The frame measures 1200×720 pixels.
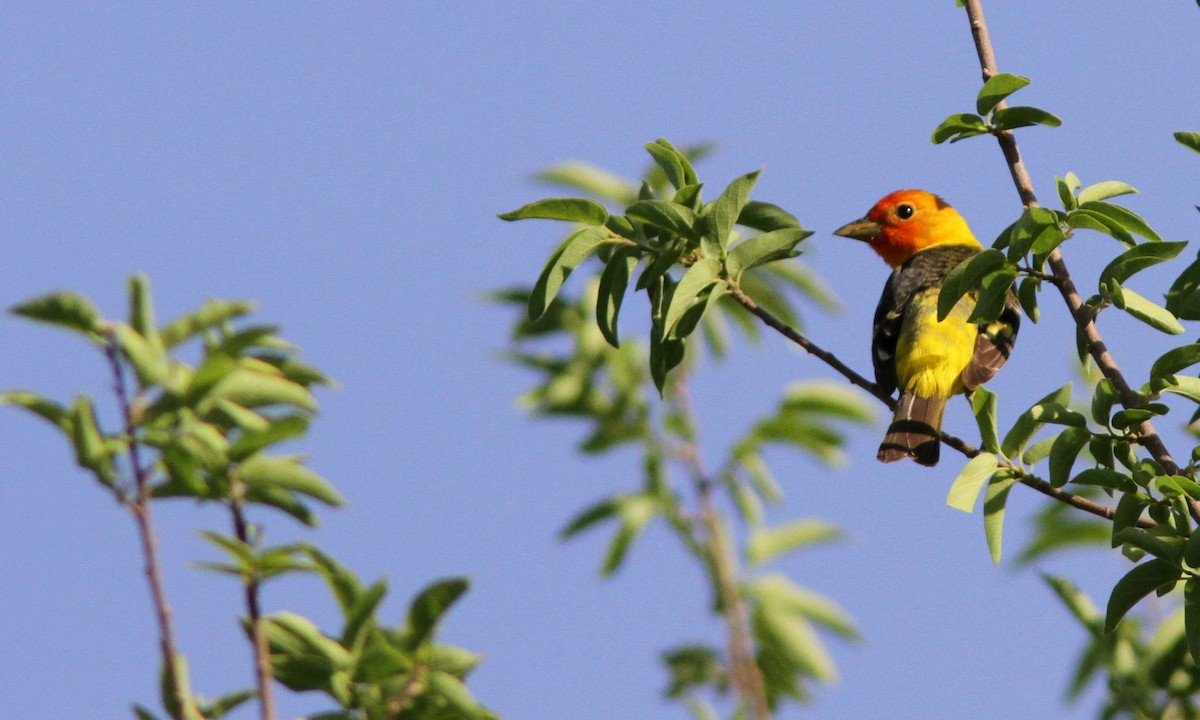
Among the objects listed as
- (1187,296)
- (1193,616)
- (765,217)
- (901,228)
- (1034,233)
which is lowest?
(1193,616)

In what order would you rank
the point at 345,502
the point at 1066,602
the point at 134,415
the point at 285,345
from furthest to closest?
the point at 1066,602 → the point at 285,345 → the point at 345,502 → the point at 134,415

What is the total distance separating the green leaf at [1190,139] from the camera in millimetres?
2734

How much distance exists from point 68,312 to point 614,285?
1307 mm

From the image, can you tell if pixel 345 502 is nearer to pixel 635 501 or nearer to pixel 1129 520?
pixel 1129 520

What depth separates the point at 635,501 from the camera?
602 cm

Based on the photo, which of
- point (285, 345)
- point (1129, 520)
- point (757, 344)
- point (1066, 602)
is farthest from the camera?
point (757, 344)

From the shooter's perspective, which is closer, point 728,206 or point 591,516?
point 728,206

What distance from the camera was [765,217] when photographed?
11.5 feet

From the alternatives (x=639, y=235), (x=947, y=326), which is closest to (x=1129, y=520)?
(x=639, y=235)

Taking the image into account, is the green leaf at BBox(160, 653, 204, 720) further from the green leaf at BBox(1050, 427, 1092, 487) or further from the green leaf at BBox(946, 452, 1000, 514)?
the green leaf at BBox(1050, 427, 1092, 487)

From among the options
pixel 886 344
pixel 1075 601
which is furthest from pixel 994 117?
pixel 886 344

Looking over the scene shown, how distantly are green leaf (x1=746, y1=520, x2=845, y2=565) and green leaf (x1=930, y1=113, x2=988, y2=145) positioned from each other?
2.92 m

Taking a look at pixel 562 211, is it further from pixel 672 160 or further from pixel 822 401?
pixel 822 401

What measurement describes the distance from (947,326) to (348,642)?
129 inches
